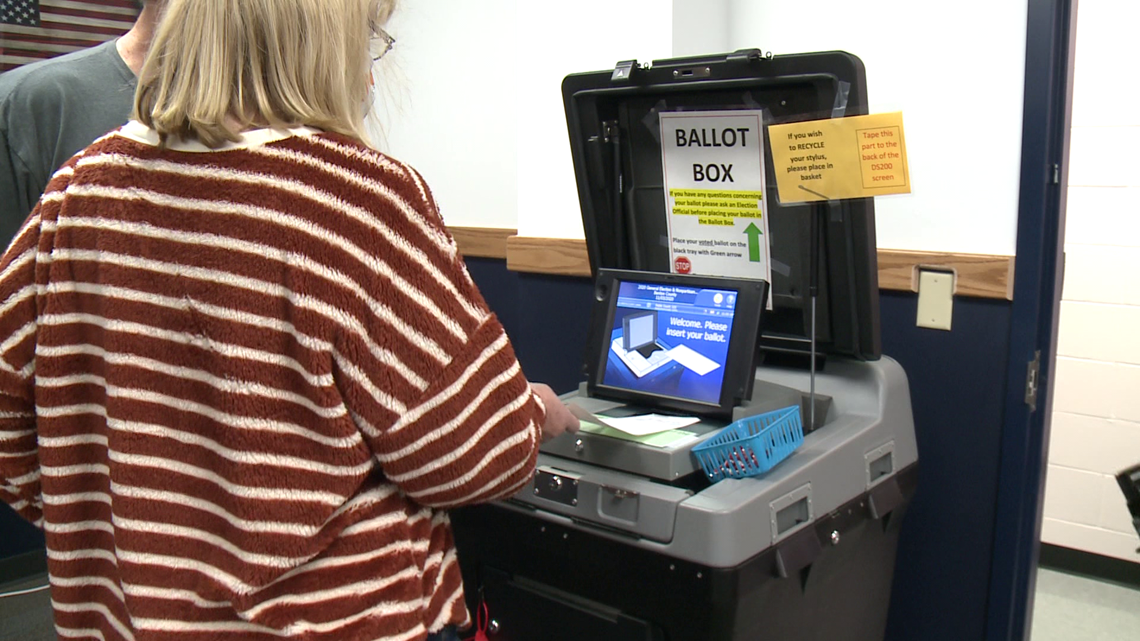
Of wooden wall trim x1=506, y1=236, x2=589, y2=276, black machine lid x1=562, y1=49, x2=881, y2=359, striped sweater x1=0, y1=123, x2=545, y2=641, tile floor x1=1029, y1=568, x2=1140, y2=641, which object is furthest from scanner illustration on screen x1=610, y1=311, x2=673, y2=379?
tile floor x1=1029, y1=568, x2=1140, y2=641

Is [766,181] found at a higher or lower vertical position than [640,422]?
higher

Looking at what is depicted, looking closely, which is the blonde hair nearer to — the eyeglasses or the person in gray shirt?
the eyeglasses

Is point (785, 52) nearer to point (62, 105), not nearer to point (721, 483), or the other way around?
point (721, 483)

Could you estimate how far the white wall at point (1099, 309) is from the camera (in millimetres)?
2309

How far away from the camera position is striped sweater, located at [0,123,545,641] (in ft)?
2.42

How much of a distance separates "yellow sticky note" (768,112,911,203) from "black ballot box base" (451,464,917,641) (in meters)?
0.38

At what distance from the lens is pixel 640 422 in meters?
1.10

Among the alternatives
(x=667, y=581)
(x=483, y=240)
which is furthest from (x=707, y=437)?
(x=483, y=240)

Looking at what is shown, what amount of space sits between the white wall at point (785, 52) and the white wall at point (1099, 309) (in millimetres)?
1006

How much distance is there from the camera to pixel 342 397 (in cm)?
76

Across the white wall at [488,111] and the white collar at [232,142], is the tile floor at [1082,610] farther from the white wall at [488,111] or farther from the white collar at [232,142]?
the white collar at [232,142]

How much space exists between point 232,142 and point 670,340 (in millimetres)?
622

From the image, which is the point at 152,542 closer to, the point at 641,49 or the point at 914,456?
the point at 914,456

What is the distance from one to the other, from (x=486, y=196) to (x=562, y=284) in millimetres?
702
